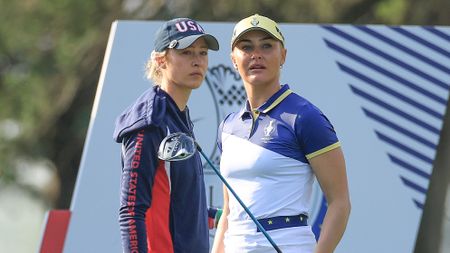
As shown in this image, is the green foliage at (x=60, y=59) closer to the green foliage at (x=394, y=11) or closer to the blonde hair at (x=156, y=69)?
the green foliage at (x=394, y=11)

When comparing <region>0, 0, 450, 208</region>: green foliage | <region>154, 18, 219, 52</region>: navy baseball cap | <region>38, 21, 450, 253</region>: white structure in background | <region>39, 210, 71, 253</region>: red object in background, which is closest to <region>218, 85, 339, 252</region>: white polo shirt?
<region>154, 18, 219, 52</region>: navy baseball cap

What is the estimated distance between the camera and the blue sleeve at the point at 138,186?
478cm

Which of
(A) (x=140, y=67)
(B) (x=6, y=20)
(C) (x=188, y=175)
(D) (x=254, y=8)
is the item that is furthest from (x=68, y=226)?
(B) (x=6, y=20)

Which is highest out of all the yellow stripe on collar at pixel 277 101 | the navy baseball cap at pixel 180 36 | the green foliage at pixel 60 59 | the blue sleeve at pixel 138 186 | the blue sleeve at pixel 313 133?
the green foliage at pixel 60 59

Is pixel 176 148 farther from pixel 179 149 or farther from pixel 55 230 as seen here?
pixel 55 230

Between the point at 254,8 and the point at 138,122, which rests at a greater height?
the point at 254,8

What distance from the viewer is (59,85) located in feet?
55.8

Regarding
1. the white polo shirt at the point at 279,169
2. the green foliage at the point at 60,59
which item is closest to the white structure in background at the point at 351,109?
the white polo shirt at the point at 279,169

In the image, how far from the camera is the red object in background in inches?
280

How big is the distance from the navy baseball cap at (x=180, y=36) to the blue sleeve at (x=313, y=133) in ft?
1.81

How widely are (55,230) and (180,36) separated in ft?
7.76

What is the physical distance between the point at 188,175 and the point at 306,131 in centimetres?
49

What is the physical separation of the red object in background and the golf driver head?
2492mm

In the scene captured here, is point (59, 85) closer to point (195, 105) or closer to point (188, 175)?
point (195, 105)
